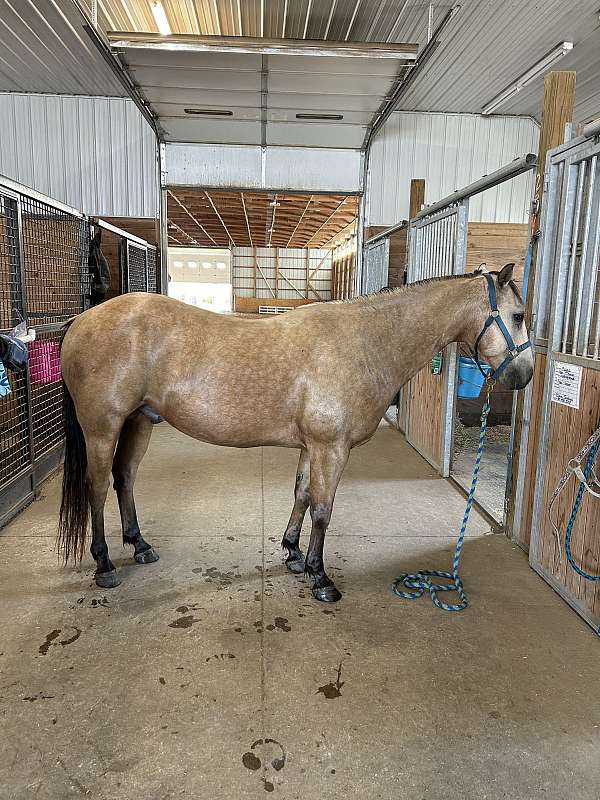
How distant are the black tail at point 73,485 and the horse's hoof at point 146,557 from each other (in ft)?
1.06

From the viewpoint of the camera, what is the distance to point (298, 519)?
10.0ft

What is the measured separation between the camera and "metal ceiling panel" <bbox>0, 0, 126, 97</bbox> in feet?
19.7

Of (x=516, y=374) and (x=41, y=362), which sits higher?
(x=516, y=374)

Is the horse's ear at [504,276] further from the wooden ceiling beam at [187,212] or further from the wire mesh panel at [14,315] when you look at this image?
the wooden ceiling beam at [187,212]

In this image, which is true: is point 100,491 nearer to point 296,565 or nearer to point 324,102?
point 296,565

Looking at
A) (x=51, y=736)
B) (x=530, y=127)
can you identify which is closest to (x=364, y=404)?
(x=51, y=736)

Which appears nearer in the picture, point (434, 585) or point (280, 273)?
point (434, 585)

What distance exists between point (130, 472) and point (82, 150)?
7122mm

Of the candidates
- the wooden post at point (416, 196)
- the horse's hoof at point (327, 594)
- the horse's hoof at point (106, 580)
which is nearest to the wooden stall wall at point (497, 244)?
the wooden post at point (416, 196)

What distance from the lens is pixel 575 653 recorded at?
7.54 feet

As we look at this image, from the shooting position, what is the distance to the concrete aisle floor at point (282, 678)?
5.49 feet

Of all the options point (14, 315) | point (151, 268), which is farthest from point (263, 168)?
point (14, 315)

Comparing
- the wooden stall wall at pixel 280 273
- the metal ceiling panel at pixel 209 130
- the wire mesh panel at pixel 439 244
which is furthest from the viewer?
the wooden stall wall at pixel 280 273

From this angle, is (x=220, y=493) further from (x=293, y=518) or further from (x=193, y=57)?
(x=193, y=57)
